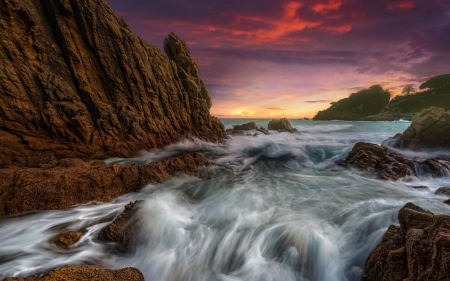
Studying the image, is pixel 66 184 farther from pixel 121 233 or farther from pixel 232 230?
pixel 232 230

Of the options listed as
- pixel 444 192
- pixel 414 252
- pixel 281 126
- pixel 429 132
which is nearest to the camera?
pixel 414 252

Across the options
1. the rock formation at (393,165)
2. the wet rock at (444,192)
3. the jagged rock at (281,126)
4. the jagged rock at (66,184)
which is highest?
the jagged rock at (281,126)

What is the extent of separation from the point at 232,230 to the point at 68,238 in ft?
12.4

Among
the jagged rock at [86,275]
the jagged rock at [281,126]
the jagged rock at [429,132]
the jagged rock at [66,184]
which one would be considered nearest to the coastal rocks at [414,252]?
the jagged rock at [86,275]

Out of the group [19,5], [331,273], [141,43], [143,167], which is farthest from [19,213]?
[141,43]

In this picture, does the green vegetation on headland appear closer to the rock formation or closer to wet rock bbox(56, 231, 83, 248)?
the rock formation

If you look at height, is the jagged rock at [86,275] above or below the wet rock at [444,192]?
above

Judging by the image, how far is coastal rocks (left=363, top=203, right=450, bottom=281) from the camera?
2.16m

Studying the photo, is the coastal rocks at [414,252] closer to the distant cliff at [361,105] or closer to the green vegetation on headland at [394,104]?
the green vegetation on headland at [394,104]

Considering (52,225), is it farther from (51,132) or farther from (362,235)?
(362,235)

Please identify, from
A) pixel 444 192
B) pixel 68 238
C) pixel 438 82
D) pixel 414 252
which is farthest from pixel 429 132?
pixel 438 82

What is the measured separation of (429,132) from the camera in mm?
14742

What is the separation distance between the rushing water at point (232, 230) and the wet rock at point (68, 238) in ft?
0.48

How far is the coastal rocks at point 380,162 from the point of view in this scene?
375 inches
